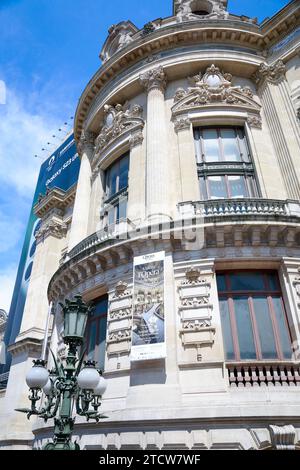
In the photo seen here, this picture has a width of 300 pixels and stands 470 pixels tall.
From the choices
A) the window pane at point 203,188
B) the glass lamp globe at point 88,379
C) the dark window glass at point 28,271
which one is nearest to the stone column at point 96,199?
the window pane at point 203,188

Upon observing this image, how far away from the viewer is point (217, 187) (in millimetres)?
14906

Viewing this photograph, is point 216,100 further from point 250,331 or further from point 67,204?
point 67,204

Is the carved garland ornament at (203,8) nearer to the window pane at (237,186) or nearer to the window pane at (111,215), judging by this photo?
the window pane at (237,186)

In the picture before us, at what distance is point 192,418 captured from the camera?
28.2 ft

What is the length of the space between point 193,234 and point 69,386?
6.53 metres

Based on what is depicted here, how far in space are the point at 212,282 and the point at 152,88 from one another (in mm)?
11022

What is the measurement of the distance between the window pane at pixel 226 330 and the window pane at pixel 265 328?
0.88 metres

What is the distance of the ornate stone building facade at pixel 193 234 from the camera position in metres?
9.30

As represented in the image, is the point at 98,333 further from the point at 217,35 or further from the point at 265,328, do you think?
the point at 217,35

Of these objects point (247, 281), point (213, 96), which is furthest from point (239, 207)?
point (213, 96)

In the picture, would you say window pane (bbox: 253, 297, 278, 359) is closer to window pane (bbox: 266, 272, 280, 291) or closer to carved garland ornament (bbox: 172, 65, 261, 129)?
window pane (bbox: 266, 272, 280, 291)

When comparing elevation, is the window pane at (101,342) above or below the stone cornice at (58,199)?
below

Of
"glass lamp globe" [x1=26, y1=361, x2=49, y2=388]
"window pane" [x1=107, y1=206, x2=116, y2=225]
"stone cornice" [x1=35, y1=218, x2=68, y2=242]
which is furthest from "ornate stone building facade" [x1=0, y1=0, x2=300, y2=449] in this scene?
"stone cornice" [x1=35, y1=218, x2=68, y2=242]
